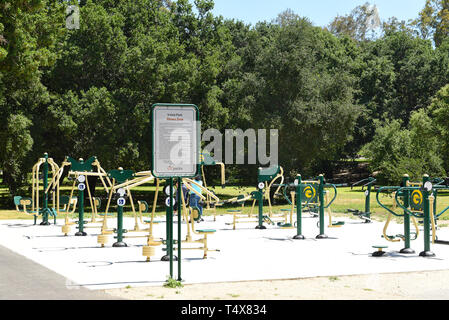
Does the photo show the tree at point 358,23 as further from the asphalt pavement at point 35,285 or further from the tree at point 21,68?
the asphalt pavement at point 35,285

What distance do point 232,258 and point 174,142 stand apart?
308 cm

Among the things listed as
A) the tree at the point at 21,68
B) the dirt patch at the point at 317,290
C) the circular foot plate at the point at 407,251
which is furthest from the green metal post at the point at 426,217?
the tree at the point at 21,68

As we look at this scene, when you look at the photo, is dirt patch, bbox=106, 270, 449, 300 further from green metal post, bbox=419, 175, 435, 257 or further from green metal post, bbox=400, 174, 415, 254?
green metal post, bbox=400, 174, 415, 254

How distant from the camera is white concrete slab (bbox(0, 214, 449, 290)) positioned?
340 inches

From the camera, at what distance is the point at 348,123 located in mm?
28750

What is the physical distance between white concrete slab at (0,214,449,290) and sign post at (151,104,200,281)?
1.03 meters

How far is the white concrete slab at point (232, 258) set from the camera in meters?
8.64

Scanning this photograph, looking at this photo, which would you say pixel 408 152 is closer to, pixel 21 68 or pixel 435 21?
pixel 21 68

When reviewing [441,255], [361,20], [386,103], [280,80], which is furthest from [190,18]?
[361,20]

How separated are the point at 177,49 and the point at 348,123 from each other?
897 centimetres

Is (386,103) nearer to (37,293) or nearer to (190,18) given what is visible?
(190,18)

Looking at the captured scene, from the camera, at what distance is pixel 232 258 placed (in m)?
10.5

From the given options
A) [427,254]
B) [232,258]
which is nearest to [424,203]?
[427,254]

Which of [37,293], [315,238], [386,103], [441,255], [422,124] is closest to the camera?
[37,293]
